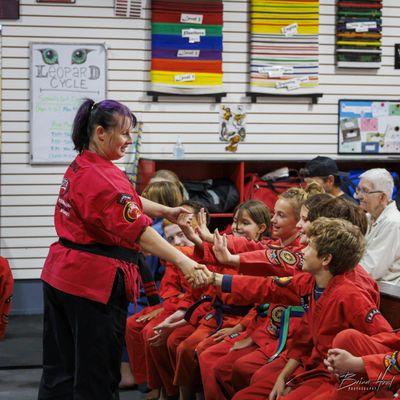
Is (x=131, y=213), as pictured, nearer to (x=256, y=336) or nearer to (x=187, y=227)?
(x=187, y=227)

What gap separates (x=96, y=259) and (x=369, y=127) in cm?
584

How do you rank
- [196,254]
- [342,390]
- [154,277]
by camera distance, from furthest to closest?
1. [154,277]
2. [196,254]
3. [342,390]

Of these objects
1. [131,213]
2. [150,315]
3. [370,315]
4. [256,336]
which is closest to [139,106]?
[150,315]

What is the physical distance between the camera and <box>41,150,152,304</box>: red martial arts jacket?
3.62m

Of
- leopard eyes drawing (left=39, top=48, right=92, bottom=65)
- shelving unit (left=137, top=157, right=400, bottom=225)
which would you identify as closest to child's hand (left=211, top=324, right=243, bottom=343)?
shelving unit (left=137, top=157, right=400, bottom=225)

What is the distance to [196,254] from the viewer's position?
14.3ft

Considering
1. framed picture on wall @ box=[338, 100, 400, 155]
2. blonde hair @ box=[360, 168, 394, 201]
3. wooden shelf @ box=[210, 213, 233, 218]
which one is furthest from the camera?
framed picture on wall @ box=[338, 100, 400, 155]

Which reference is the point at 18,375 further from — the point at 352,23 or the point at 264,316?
the point at 352,23

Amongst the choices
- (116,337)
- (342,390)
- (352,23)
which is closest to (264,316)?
(116,337)

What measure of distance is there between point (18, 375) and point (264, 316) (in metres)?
2.37

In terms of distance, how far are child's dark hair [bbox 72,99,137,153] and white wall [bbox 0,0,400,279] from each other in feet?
15.1

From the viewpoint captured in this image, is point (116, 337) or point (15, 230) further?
point (15, 230)

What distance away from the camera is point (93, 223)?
144 inches

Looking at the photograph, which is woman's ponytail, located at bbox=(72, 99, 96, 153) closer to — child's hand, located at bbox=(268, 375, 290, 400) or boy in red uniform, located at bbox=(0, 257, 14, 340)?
child's hand, located at bbox=(268, 375, 290, 400)
